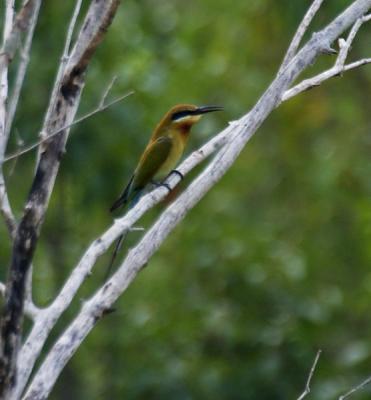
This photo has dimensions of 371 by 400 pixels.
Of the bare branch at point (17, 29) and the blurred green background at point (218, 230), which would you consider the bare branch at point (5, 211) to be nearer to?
the bare branch at point (17, 29)

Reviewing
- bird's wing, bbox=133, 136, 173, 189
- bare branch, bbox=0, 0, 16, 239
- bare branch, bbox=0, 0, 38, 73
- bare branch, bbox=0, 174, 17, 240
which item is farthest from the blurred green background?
bare branch, bbox=0, 0, 38, 73

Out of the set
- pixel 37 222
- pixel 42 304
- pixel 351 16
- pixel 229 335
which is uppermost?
pixel 37 222

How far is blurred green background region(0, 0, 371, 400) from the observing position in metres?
6.72

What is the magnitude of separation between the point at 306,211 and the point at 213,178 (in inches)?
188

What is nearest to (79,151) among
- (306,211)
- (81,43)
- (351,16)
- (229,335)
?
(229,335)

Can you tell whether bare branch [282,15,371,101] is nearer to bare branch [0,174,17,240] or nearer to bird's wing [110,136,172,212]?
bare branch [0,174,17,240]

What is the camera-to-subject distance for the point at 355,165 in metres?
7.73

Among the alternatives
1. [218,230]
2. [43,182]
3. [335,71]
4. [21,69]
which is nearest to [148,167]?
[335,71]

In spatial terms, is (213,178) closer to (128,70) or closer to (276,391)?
(276,391)

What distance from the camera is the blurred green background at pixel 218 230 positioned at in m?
6.72

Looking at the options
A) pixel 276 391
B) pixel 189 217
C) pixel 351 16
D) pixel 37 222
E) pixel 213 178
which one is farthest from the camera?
pixel 189 217

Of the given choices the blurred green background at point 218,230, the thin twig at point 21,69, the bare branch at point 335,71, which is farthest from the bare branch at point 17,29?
the blurred green background at point 218,230

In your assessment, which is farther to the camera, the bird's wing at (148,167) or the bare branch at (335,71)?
the bird's wing at (148,167)

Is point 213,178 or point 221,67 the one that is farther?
point 221,67
